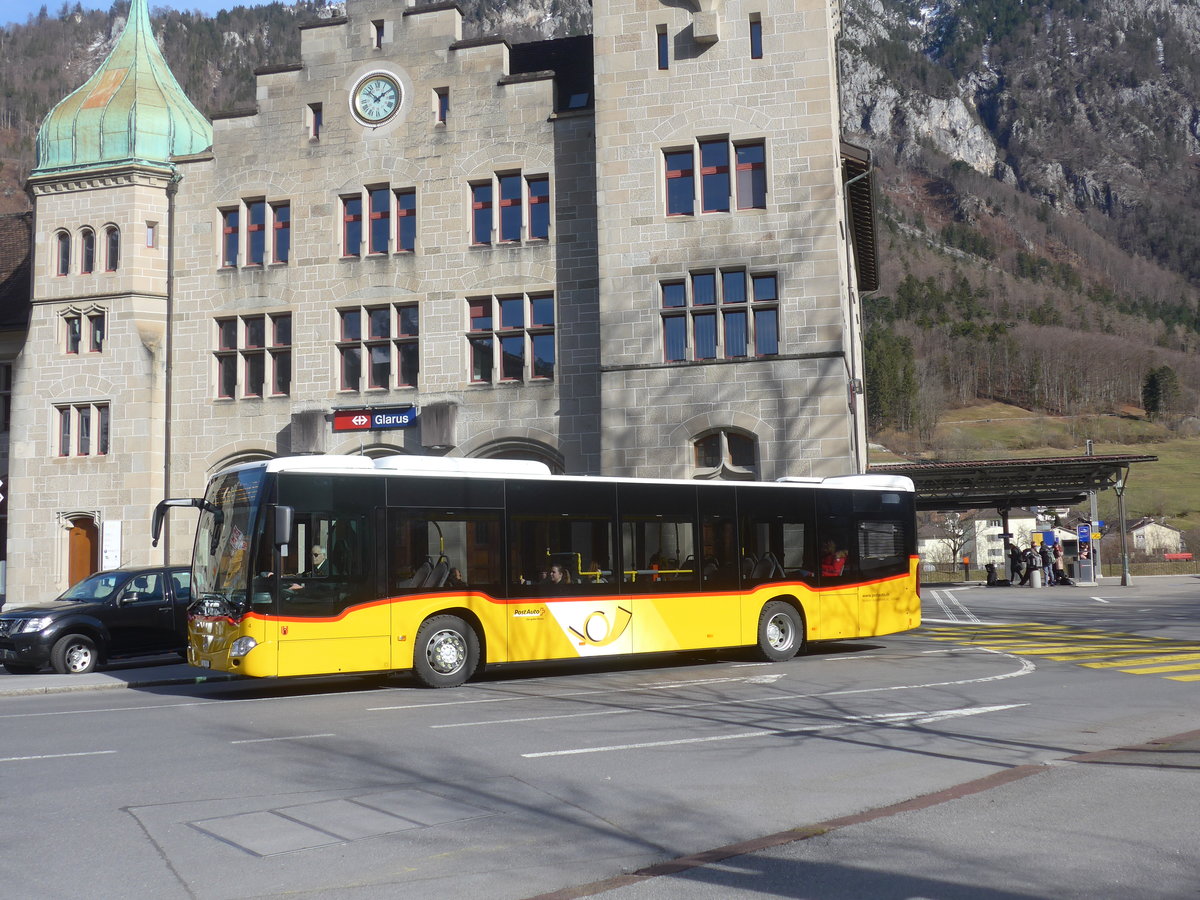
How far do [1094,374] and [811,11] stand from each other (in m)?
136

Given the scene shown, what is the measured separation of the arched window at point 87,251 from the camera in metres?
32.7

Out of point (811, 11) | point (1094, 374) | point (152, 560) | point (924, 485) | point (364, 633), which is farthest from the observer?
point (1094, 374)

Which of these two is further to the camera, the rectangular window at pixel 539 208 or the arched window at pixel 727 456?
the rectangular window at pixel 539 208

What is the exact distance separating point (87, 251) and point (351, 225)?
25.0ft

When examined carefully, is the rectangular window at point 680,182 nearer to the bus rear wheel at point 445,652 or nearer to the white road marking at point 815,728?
the bus rear wheel at point 445,652

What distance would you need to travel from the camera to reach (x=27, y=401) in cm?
3281

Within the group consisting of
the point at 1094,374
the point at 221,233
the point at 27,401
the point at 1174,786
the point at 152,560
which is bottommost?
the point at 1174,786

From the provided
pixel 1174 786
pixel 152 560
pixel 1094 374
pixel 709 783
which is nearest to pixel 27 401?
pixel 152 560

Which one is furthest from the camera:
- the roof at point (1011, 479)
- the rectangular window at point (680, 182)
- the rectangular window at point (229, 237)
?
the roof at point (1011, 479)

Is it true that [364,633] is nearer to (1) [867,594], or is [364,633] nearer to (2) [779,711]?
(2) [779,711]

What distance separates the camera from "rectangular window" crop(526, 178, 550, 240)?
2992 cm

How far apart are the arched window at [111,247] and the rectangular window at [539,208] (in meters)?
11.2

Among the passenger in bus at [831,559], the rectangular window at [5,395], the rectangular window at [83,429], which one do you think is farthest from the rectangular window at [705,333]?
the rectangular window at [5,395]

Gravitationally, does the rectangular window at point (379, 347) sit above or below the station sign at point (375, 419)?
above
